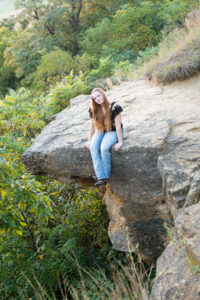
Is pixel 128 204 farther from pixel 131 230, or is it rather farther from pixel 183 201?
pixel 183 201

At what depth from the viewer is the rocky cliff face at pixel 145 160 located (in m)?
3.99

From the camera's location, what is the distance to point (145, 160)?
430 centimetres

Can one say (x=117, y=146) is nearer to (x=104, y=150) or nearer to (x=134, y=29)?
(x=104, y=150)

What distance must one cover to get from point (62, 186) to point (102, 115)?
10.0ft

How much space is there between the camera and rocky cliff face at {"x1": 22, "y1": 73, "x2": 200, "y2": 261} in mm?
3988

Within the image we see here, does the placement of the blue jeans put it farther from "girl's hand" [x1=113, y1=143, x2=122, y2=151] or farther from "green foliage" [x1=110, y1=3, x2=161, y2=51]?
"green foliage" [x1=110, y1=3, x2=161, y2=51]

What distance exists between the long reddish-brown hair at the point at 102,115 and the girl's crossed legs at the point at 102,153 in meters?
0.18

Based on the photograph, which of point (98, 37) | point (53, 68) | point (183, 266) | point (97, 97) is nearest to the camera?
point (183, 266)

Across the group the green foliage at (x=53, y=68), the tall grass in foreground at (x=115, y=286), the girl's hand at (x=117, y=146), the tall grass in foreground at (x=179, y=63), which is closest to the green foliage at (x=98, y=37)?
the green foliage at (x=53, y=68)

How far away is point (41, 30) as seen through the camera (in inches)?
839

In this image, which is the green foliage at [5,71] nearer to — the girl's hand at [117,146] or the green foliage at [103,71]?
the green foliage at [103,71]

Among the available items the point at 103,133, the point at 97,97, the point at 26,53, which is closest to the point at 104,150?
the point at 103,133

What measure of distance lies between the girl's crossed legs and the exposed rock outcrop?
1771 mm

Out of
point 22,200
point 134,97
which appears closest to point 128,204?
point 22,200
